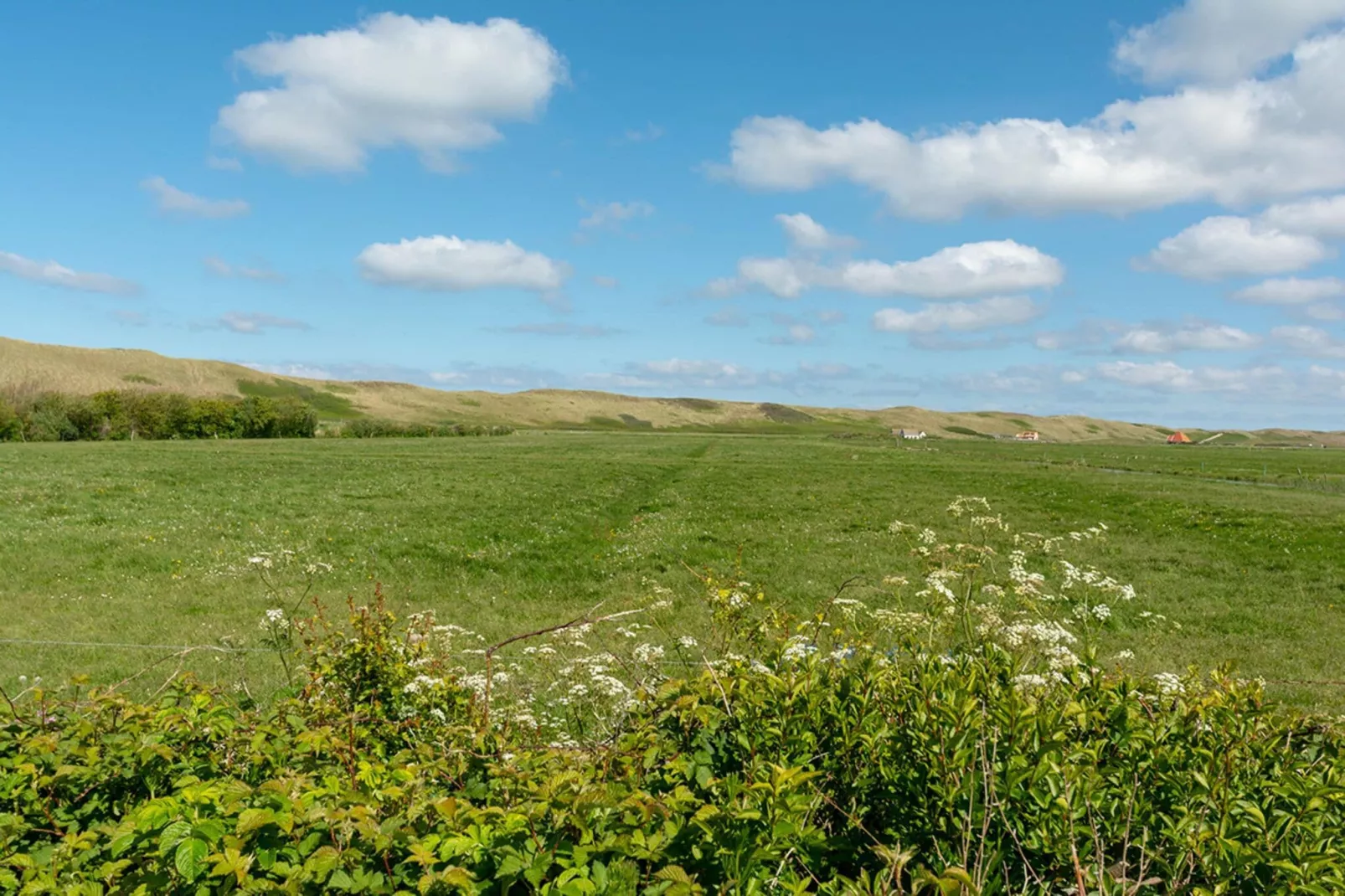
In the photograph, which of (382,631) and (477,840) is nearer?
(477,840)

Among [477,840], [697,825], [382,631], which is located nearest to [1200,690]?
[697,825]

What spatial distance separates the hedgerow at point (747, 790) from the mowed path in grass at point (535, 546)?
3.92ft

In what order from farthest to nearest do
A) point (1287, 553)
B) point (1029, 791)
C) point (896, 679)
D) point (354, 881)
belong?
point (1287, 553) < point (896, 679) < point (1029, 791) < point (354, 881)

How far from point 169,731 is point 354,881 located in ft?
7.37

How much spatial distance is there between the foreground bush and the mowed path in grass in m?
57.1

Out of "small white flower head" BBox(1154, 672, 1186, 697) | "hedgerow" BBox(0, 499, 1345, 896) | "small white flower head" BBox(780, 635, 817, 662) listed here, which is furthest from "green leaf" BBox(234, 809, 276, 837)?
"small white flower head" BBox(1154, 672, 1186, 697)

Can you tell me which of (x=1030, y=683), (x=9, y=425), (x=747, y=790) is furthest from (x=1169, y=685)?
(x=9, y=425)

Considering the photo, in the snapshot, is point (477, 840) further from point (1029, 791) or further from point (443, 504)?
point (443, 504)

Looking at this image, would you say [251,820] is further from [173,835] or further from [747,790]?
[747,790]

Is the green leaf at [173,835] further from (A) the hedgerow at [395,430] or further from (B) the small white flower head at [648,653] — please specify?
(A) the hedgerow at [395,430]

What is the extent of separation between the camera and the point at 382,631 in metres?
5.80

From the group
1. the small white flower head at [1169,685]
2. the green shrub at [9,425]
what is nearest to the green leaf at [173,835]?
the small white flower head at [1169,685]

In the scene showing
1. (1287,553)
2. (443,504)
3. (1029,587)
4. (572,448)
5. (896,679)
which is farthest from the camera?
(572,448)

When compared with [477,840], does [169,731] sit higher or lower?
lower
